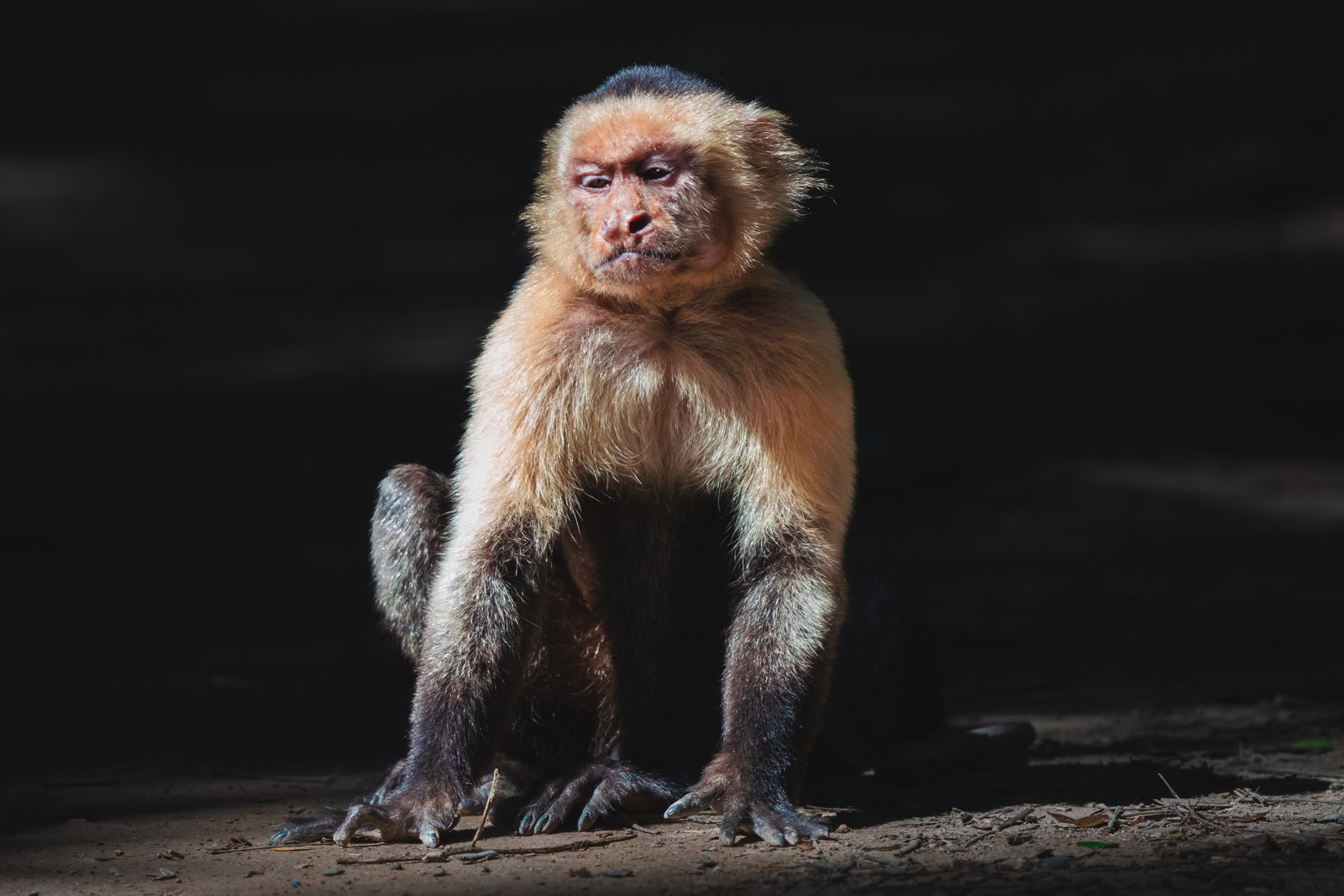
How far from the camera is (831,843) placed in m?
4.11

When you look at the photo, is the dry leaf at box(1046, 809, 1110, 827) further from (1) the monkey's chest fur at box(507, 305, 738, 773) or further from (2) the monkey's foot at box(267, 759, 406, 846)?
(2) the monkey's foot at box(267, 759, 406, 846)

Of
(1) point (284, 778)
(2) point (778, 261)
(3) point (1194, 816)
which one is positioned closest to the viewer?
(3) point (1194, 816)

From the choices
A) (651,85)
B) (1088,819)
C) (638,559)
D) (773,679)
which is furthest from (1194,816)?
(651,85)

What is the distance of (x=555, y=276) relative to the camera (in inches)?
180

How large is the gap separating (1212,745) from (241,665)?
4001 mm

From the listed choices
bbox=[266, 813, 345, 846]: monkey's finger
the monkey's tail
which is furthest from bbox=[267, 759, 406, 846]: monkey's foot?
the monkey's tail

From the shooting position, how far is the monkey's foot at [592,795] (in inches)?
174

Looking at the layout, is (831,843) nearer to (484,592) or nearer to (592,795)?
(592,795)

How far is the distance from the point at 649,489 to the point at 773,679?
692 mm

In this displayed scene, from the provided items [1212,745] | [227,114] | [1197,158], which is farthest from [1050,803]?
[227,114]

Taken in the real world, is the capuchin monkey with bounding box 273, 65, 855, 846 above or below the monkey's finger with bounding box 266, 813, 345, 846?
above

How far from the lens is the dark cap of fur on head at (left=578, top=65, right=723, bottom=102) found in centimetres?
459

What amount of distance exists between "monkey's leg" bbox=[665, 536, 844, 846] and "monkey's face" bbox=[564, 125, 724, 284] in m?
0.87

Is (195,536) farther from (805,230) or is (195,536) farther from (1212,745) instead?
(805,230)
